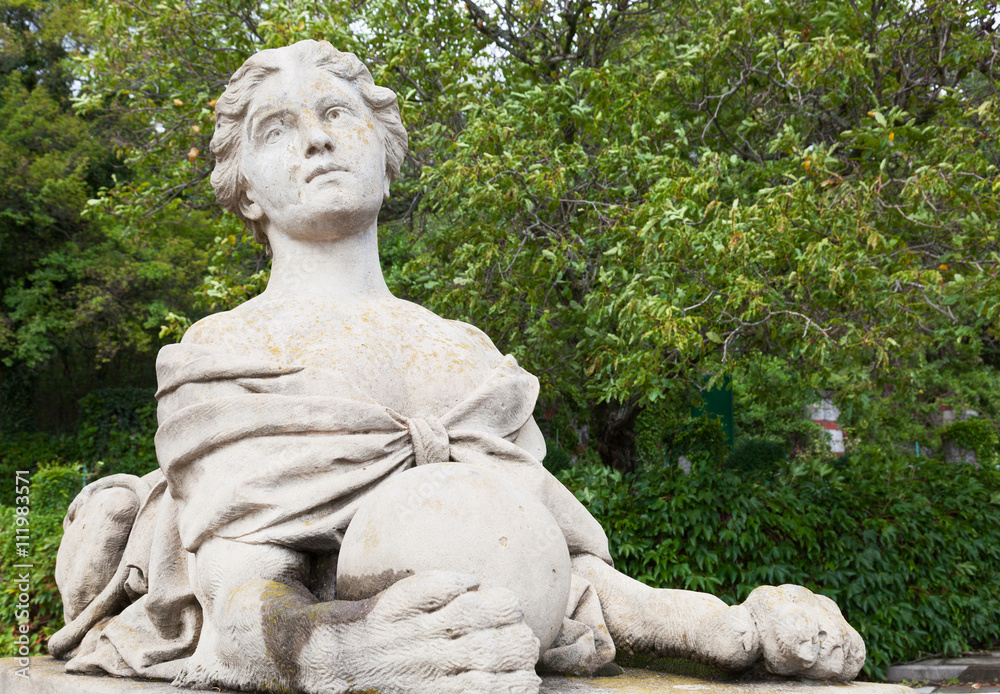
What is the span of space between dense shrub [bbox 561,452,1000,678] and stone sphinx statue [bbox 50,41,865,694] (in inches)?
138

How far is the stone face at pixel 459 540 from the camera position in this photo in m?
1.97

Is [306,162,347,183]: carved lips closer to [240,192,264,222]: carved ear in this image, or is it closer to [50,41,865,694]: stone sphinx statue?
[50,41,865,694]: stone sphinx statue

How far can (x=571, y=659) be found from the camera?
229 centimetres

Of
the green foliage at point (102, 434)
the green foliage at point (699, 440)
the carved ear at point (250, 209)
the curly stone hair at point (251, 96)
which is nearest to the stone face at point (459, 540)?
the carved ear at point (250, 209)

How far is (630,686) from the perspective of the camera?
222cm

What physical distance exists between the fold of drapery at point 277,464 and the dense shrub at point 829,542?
356 centimetres

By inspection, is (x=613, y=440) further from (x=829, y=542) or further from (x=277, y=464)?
(x=277, y=464)

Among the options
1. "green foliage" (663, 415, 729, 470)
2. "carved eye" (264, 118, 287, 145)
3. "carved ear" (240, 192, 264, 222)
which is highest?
"carved eye" (264, 118, 287, 145)

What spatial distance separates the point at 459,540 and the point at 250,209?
5.17 feet

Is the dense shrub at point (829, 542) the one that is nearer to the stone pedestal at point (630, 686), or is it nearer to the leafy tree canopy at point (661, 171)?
the leafy tree canopy at point (661, 171)

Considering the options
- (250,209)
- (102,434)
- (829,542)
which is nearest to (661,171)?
(829,542)

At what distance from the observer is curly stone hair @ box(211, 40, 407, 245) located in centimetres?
298

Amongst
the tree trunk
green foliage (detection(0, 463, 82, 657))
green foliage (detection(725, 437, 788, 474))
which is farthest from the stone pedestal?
the tree trunk

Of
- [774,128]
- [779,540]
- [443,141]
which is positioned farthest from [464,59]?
[779,540]
